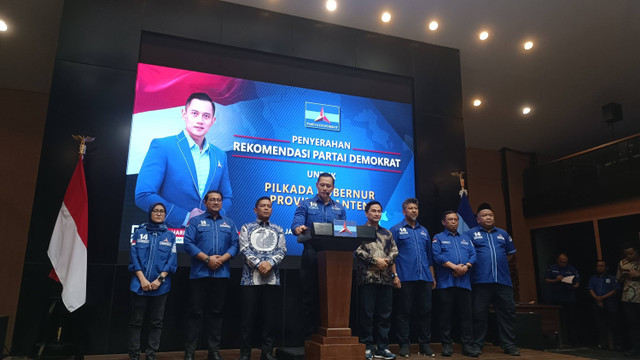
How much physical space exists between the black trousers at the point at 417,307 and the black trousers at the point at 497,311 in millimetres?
475

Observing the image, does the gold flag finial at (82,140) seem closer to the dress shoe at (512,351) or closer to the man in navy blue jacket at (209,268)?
the man in navy blue jacket at (209,268)

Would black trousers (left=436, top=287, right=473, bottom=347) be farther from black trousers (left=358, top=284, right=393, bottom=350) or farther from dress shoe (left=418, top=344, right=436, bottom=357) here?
black trousers (left=358, top=284, right=393, bottom=350)

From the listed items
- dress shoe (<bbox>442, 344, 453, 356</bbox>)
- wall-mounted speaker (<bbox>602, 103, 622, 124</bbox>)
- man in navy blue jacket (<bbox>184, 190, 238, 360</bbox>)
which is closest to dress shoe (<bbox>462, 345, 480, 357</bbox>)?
dress shoe (<bbox>442, 344, 453, 356</bbox>)

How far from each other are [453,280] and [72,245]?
10.9 feet

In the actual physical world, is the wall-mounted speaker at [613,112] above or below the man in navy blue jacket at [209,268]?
above

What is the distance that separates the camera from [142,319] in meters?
3.52

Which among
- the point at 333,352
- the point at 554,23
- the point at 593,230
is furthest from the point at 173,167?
the point at 593,230

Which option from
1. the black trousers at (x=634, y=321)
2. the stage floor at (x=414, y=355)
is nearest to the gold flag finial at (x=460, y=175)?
the stage floor at (x=414, y=355)

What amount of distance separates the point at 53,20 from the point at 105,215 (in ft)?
8.57

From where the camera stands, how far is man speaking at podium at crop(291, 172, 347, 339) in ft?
13.0

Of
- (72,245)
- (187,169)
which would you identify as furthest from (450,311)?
(72,245)

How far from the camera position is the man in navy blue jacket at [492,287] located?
168 inches

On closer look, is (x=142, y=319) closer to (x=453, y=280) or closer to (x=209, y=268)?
(x=209, y=268)

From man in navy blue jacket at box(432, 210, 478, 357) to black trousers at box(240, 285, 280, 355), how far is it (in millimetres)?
1587
